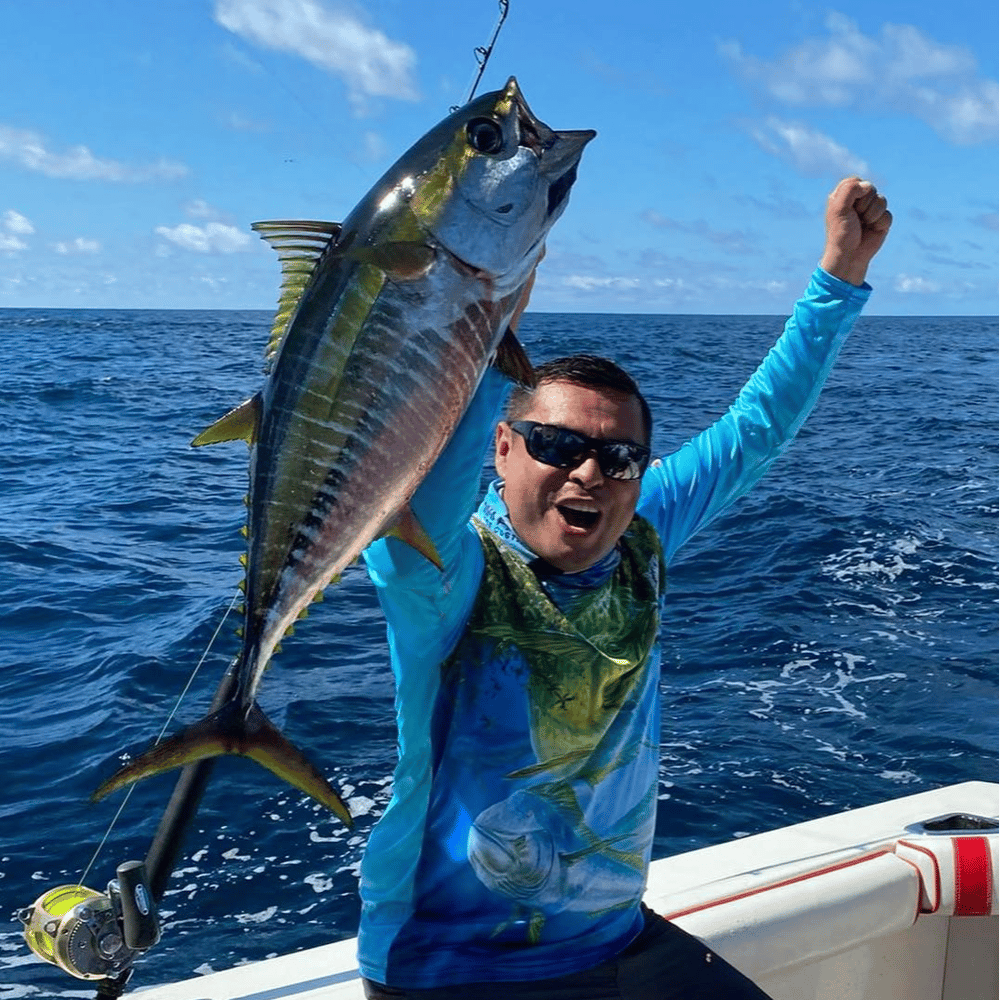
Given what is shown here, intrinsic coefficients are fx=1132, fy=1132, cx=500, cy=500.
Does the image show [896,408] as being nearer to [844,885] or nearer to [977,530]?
[977,530]

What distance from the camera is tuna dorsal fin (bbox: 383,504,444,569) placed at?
156 centimetres

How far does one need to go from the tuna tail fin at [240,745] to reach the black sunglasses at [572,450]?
0.94m

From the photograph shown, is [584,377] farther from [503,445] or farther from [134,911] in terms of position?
[134,911]

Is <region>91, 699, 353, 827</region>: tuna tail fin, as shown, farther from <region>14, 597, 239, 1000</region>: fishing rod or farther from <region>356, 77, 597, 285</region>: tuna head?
<region>14, 597, 239, 1000</region>: fishing rod

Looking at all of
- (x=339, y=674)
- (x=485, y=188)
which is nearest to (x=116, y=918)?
(x=485, y=188)

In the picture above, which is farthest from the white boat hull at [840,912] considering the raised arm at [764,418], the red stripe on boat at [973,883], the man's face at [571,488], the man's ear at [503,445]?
the man's ear at [503,445]

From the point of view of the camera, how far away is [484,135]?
145 centimetres

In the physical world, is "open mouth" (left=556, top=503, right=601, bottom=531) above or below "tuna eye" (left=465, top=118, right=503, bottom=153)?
below

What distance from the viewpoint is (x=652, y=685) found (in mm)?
2541

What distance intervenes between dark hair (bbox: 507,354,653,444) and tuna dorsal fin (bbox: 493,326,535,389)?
0.88m

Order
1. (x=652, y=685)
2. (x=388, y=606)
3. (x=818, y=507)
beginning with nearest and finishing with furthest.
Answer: (x=388, y=606) < (x=652, y=685) < (x=818, y=507)

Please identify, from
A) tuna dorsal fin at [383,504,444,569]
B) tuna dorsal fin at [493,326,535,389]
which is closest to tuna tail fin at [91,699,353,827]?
tuna dorsal fin at [383,504,444,569]

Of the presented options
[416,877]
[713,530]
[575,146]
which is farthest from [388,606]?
[713,530]

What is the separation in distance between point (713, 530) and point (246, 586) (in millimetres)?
11323
